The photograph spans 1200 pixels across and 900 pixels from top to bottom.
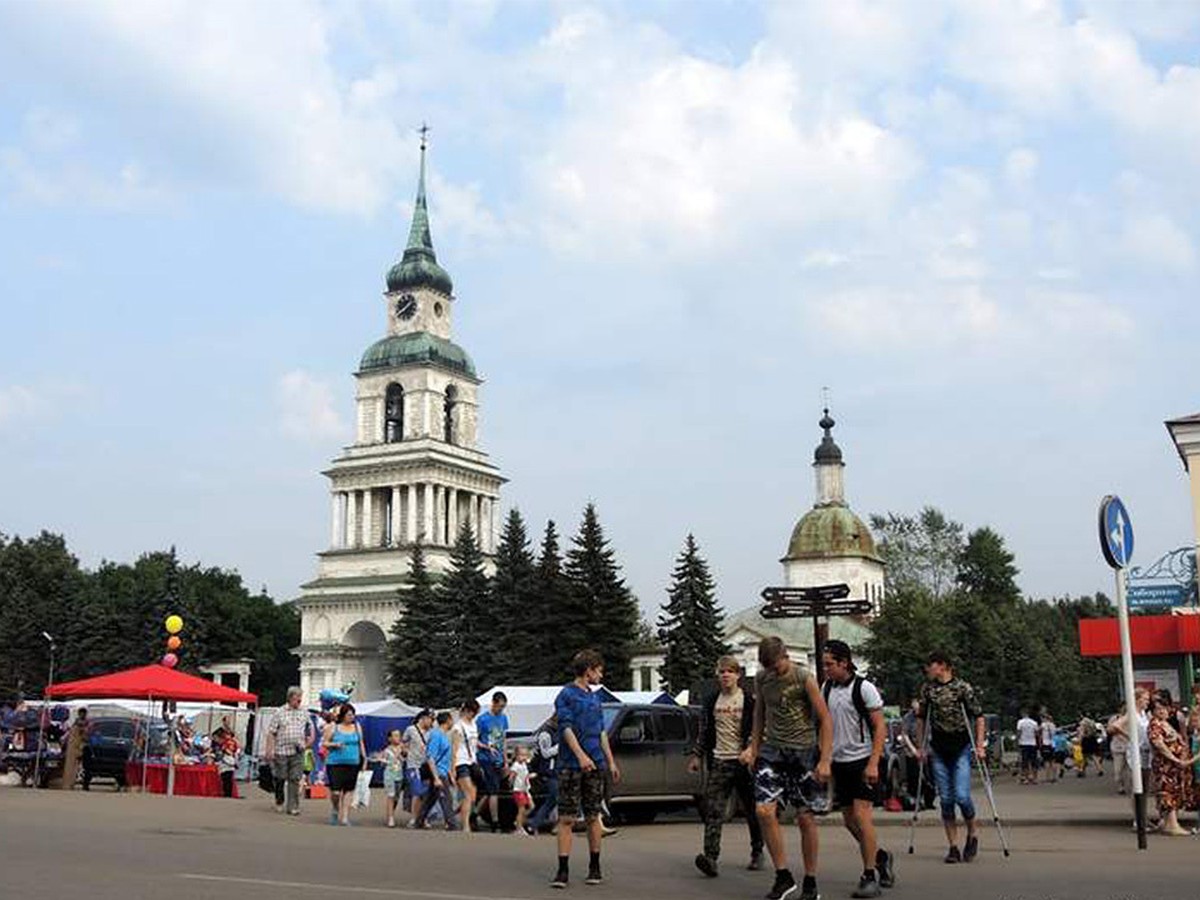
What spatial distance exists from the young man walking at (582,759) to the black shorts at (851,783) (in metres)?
1.76

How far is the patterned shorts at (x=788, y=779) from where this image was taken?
31.0 feet

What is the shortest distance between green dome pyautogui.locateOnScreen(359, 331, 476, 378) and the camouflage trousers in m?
79.6

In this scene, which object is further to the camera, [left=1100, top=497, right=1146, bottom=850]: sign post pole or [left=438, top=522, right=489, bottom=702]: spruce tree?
[left=438, top=522, right=489, bottom=702]: spruce tree

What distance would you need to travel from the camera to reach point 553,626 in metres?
64.8

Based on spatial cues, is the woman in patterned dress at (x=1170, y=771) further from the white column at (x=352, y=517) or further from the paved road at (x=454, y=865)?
the white column at (x=352, y=517)

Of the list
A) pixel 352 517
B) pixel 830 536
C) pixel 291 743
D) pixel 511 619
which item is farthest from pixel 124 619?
pixel 291 743

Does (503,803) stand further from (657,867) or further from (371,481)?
(371,481)

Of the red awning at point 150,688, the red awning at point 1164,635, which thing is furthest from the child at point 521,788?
the red awning at point 1164,635

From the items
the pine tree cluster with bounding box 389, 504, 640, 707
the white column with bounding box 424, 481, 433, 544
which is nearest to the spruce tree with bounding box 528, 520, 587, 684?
the pine tree cluster with bounding box 389, 504, 640, 707

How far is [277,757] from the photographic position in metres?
19.2

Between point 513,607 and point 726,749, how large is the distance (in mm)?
57949

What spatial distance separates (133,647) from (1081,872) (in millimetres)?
83040

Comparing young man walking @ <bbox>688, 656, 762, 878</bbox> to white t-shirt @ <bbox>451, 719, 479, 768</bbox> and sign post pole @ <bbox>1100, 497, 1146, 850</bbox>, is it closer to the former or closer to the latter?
sign post pole @ <bbox>1100, 497, 1146, 850</bbox>

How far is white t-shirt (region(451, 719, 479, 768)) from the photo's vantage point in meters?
17.0
